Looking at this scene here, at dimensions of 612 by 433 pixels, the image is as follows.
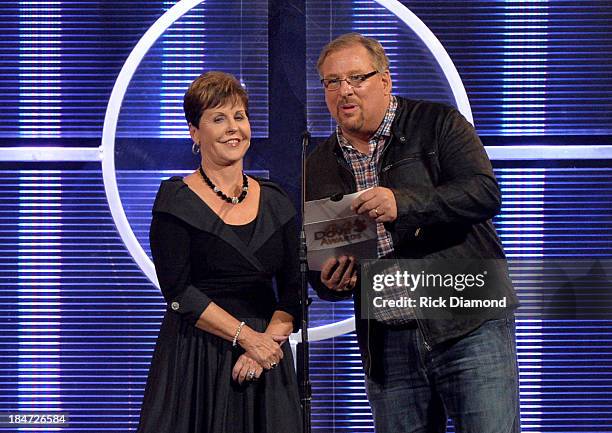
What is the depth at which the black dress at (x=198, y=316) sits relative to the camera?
231 cm

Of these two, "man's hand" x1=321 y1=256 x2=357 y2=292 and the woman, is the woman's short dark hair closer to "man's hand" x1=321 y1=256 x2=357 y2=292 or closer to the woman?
the woman

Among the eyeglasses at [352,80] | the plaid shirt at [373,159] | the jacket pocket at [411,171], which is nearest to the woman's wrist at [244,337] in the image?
the plaid shirt at [373,159]

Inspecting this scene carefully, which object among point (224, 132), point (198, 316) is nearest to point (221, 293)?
point (198, 316)

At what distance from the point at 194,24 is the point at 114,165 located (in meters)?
0.59

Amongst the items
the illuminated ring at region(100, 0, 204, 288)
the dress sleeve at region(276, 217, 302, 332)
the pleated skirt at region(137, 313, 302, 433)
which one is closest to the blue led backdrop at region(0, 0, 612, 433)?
the illuminated ring at region(100, 0, 204, 288)

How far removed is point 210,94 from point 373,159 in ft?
1.60

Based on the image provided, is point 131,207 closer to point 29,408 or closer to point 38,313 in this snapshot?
point 38,313

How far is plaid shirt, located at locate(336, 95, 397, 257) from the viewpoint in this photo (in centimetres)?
233

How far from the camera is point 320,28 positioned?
310cm

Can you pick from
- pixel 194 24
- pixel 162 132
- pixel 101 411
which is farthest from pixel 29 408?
pixel 194 24

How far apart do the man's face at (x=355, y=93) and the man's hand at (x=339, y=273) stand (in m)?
0.37

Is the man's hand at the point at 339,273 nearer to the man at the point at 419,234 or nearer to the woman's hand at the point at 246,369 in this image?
the man at the point at 419,234

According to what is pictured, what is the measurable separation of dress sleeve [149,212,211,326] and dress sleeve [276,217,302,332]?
0.22 m

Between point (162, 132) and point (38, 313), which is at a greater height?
point (162, 132)
